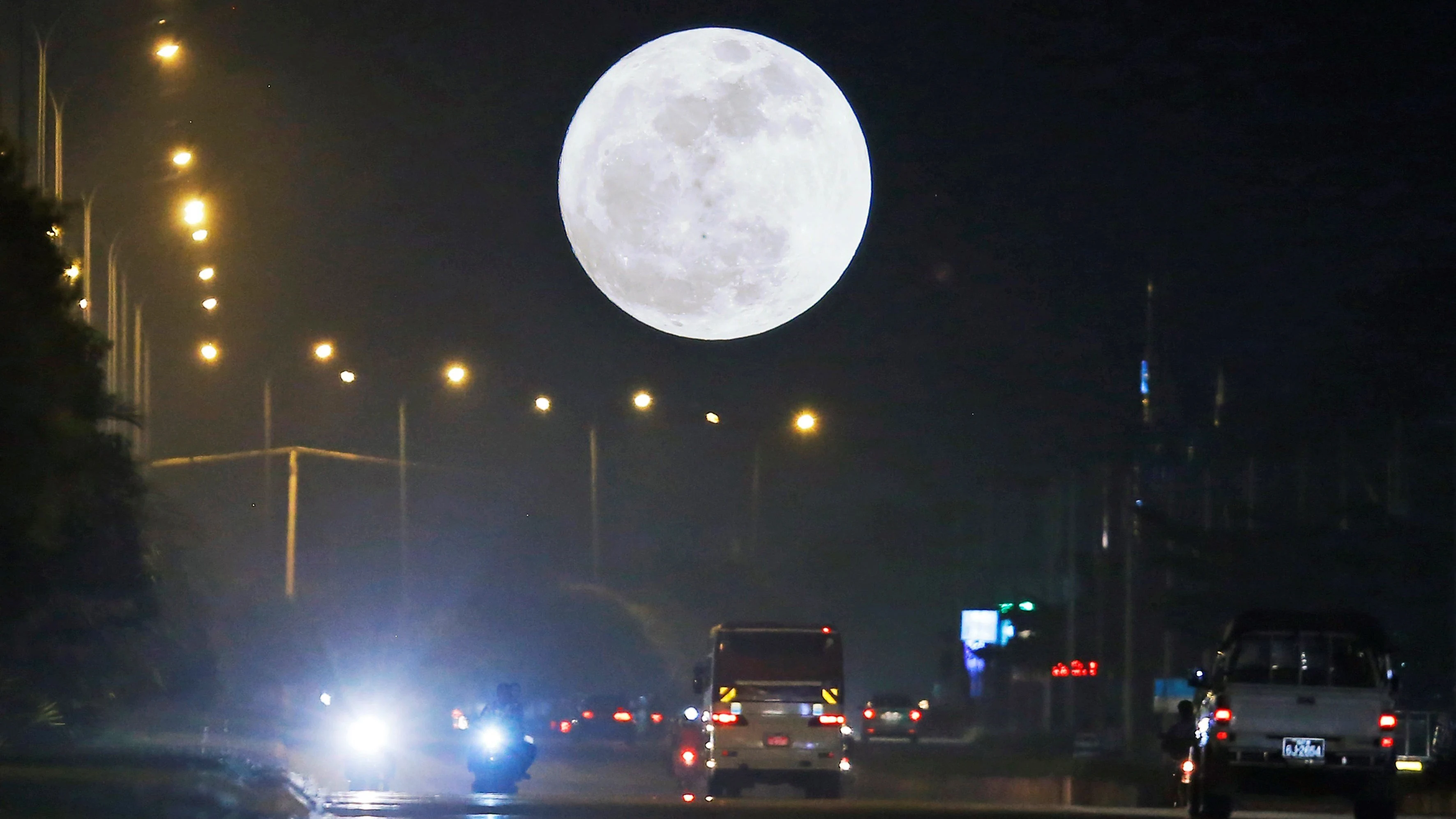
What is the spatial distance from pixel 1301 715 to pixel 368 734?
1114 inches

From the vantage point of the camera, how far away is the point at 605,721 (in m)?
55.1

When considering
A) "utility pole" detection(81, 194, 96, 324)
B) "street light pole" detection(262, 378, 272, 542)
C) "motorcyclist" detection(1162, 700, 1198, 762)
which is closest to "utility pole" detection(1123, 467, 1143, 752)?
"motorcyclist" detection(1162, 700, 1198, 762)

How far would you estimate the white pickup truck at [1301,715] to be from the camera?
22.0m

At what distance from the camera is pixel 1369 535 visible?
51688 millimetres

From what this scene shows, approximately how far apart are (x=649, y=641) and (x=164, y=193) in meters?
44.2

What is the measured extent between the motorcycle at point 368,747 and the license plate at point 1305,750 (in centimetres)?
1893

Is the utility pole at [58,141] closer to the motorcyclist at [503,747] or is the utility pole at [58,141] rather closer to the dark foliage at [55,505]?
the dark foliage at [55,505]

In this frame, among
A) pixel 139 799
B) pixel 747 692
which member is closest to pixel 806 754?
pixel 747 692

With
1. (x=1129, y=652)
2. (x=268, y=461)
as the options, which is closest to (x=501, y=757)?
(x=1129, y=652)

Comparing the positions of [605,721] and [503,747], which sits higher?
[503,747]

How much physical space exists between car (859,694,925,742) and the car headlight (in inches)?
826

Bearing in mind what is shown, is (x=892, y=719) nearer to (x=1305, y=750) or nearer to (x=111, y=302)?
(x=111, y=302)

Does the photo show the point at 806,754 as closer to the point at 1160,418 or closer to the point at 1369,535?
the point at 1369,535

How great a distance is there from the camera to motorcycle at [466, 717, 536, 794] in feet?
92.8
